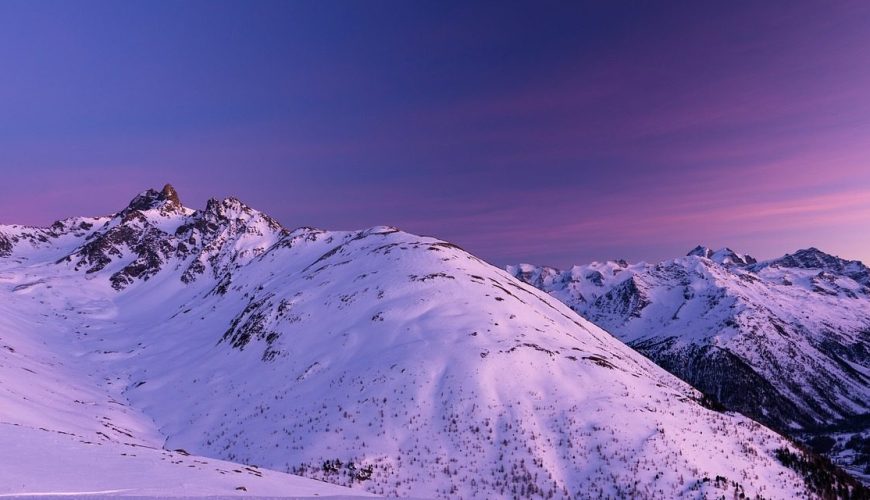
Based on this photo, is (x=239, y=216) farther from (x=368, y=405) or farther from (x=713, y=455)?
(x=713, y=455)

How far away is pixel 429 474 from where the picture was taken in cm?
2334

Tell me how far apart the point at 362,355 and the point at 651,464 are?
25.6m

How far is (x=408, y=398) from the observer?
104ft

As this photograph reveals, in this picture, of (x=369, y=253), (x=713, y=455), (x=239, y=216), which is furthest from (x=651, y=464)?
(x=239, y=216)

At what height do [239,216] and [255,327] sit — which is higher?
[239,216]

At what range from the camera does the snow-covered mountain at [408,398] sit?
2314cm

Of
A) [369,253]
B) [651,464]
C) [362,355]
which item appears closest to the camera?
[651,464]

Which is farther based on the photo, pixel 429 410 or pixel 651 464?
pixel 429 410

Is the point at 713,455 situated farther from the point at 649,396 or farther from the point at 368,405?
the point at 368,405

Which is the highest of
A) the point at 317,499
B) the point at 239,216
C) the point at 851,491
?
the point at 239,216

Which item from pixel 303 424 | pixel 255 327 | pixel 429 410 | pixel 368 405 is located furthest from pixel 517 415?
pixel 255 327

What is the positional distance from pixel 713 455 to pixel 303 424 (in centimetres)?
2325

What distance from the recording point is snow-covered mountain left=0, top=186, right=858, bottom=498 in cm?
2314

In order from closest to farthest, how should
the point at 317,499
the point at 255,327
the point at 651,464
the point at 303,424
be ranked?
the point at 317,499
the point at 651,464
the point at 303,424
the point at 255,327
